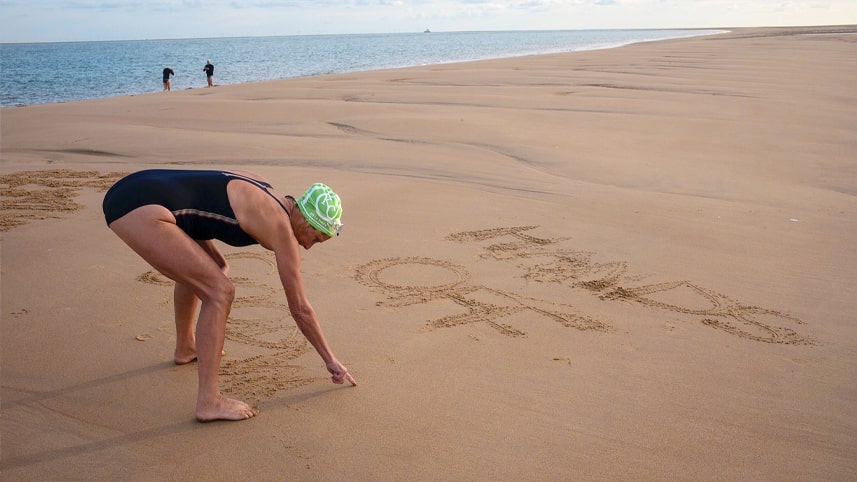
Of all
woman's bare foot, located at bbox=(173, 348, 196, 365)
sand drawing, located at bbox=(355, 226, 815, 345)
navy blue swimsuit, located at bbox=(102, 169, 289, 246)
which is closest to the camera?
navy blue swimsuit, located at bbox=(102, 169, 289, 246)

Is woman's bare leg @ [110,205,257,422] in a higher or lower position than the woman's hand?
higher

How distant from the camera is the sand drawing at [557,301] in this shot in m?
4.19

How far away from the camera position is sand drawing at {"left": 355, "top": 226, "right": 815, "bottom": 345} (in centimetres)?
419

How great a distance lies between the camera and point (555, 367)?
3670 mm

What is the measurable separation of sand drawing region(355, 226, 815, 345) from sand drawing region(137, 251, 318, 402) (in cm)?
67

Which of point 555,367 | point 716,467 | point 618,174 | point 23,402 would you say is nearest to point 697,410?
point 716,467

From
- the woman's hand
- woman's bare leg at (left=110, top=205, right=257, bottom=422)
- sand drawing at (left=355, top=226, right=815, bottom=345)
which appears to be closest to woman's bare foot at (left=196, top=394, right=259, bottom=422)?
woman's bare leg at (left=110, top=205, right=257, bottom=422)

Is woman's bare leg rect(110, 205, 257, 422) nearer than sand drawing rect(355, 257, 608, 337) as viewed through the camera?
Yes

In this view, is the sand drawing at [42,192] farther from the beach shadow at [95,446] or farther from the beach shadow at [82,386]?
the beach shadow at [95,446]

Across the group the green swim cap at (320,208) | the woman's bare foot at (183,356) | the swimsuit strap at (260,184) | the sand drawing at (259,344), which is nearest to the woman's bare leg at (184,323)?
the woman's bare foot at (183,356)

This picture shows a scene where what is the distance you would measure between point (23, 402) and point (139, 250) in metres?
1.04

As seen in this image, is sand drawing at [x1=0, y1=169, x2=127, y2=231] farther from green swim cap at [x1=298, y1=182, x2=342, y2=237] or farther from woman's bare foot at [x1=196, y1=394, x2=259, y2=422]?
green swim cap at [x1=298, y1=182, x2=342, y2=237]

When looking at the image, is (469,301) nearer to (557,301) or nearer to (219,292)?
(557,301)

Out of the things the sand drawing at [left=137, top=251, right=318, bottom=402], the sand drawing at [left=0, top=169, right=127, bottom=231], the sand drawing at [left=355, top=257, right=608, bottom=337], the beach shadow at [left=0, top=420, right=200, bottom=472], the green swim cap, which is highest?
the green swim cap
